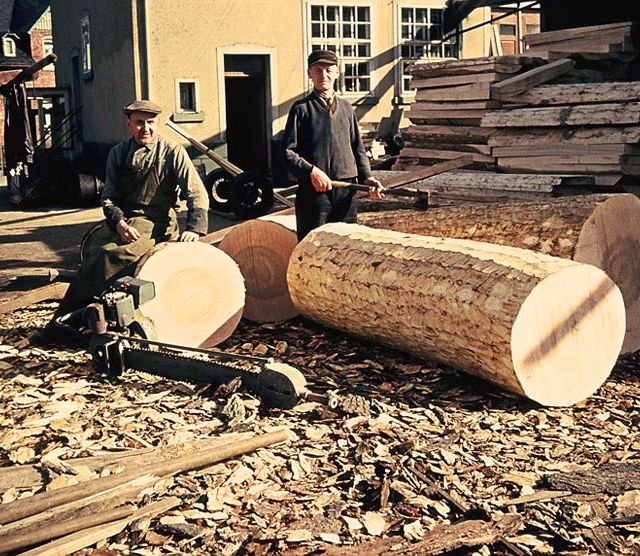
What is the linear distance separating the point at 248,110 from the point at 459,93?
867 cm

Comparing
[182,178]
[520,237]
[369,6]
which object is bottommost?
[520,237]

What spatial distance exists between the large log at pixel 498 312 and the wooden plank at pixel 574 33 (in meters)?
7.82

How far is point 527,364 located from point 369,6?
15.4 meters

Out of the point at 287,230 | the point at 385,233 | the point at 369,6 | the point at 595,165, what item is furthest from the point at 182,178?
the point at 369,6

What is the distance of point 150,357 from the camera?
568 centimetres

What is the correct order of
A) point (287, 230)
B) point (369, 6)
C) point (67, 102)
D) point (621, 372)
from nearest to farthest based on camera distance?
point (621, 372) < point (287, 230) < point (369, 6) < point (67, 102)

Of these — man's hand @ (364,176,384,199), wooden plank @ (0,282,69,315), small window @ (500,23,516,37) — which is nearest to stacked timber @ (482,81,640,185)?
man's hand @ (364,176,384,199)

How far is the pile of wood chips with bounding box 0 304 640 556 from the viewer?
3871mm

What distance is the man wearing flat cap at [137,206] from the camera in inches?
272

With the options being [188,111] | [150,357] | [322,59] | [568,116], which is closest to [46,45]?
[188,111]

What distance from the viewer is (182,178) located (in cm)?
707

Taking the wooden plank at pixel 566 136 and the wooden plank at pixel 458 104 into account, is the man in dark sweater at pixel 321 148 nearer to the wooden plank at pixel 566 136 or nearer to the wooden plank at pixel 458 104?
the wooden plank at pixel 566 136

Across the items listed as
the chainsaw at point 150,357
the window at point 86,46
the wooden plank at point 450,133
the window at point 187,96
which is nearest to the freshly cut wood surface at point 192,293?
the chainsaw at point 150,357

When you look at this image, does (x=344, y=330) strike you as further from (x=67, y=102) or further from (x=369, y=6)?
(x=67, y=102)
